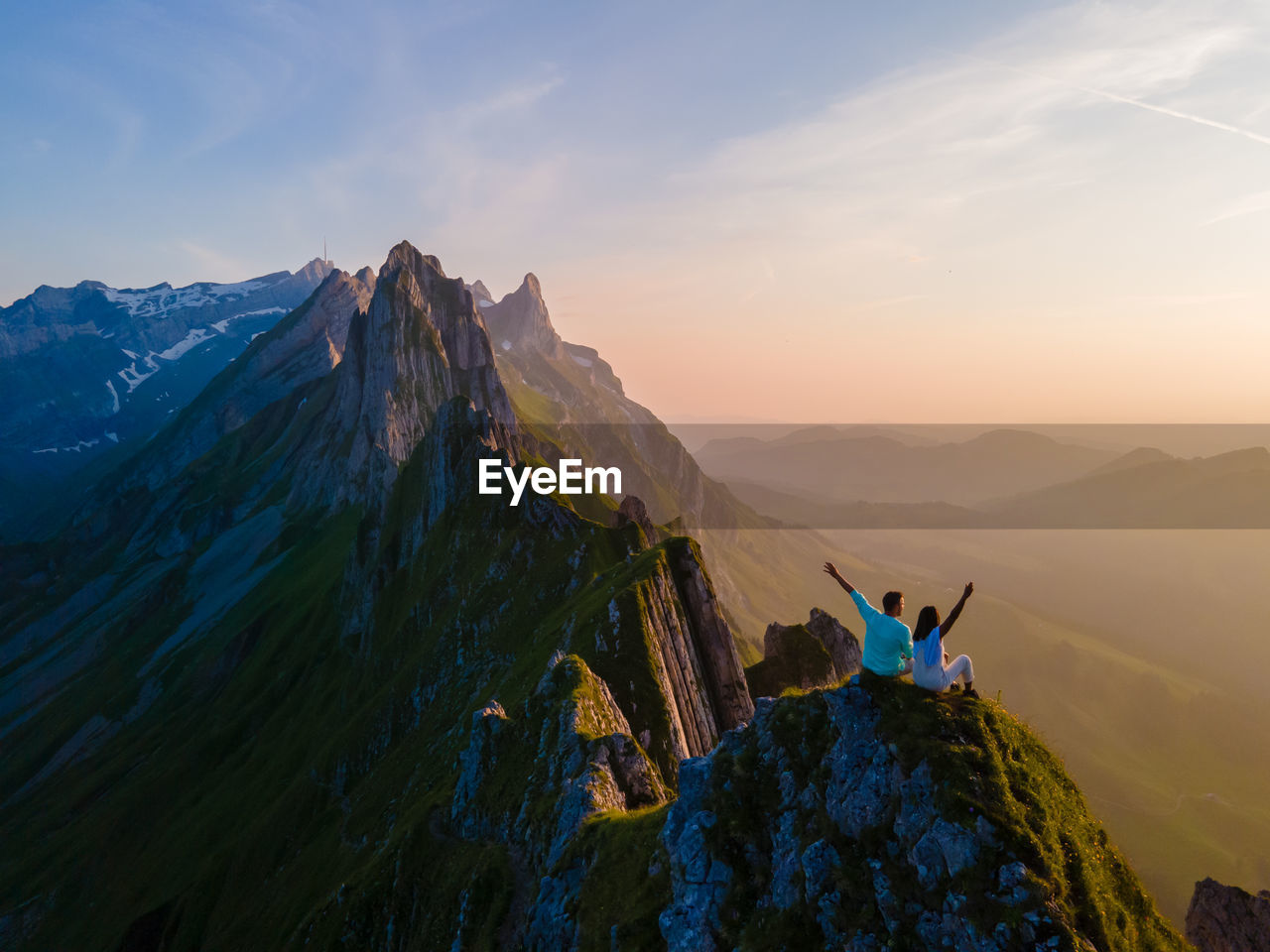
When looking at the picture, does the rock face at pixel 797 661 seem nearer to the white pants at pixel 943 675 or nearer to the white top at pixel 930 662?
the white pants at pixel 943 675

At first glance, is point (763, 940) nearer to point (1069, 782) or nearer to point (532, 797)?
point (1069, 782)

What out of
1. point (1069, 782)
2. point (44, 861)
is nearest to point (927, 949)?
point (1069, 782)

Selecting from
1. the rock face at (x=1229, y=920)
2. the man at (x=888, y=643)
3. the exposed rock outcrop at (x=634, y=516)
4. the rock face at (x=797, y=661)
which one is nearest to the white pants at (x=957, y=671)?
the man at (x=888, y=643)

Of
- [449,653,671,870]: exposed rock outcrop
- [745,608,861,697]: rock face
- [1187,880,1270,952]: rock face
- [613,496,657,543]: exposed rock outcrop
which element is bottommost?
[1187,880,1270,952]: rock face

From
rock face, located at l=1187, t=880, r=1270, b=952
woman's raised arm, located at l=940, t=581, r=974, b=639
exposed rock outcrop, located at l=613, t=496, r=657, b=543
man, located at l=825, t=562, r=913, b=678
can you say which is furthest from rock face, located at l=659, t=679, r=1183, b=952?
exposed rock outcrop, located at l=613, t=496, r=657, b=543

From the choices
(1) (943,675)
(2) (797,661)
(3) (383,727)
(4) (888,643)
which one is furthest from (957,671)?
(3) (383,727)

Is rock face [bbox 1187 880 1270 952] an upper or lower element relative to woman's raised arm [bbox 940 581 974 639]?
lower

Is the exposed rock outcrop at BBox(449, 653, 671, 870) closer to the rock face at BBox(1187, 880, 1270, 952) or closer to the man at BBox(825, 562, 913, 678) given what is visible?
the man at BBox(825, 562, 913, 678)
